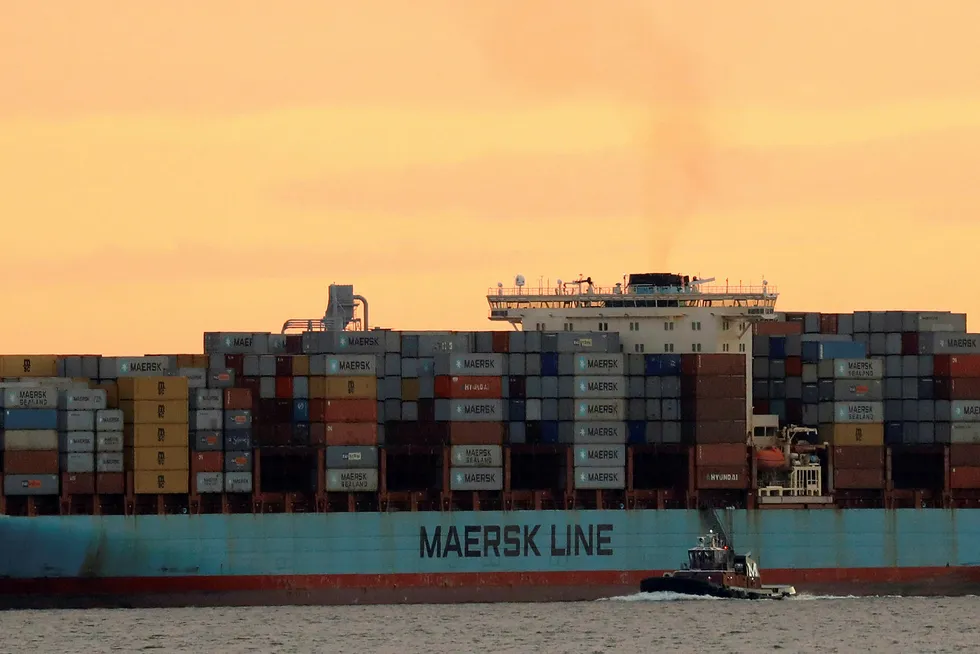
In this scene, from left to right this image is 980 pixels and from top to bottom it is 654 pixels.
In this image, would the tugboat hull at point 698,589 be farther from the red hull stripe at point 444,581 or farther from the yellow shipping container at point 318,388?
the yellow shipping container at point 318,388

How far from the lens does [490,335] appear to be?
10994 centimetres

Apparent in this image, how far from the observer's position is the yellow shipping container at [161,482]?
342ft

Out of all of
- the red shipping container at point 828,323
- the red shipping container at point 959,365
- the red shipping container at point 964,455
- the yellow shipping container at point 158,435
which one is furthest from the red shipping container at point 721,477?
the yellow shipping container at point 158,435

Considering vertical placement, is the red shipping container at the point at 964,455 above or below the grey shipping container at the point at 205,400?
below

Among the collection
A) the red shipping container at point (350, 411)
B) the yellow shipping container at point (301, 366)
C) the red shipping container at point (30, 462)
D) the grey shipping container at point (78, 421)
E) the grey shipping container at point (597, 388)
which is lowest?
the red shipping container at point (30, 462)

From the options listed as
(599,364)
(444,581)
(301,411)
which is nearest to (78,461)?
(301,411)

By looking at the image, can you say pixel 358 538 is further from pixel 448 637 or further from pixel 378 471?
pixel 448 637

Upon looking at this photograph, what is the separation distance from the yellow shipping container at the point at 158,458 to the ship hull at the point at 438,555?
2.01 meters

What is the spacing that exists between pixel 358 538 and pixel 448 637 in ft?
40.0

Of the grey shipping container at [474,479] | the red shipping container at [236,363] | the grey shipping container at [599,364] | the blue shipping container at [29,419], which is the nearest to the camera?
the blue shipping container at [29,419]

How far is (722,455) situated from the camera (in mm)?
108562

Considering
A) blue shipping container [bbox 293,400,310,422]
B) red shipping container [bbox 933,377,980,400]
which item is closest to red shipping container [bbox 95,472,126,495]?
blue shipping container [bbox 293,400,310,422]

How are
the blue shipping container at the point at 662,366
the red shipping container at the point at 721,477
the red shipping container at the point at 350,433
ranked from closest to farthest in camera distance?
1. the red shipping container at the point at 350,433
2. the blue shipping container at the point at 662,366
3. the red shipping container at the point at 721,477

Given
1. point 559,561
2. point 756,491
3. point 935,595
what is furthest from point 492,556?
point 935,595
